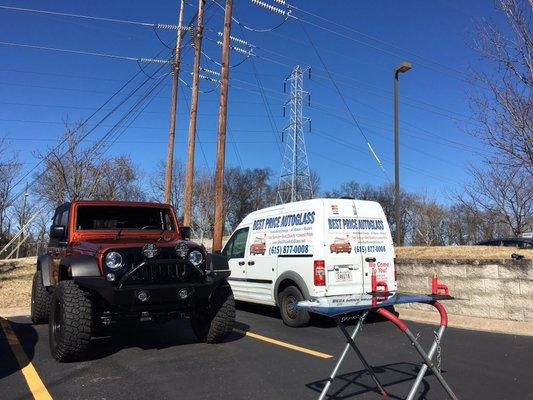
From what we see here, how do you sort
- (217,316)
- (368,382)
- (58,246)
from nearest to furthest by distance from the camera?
(368,382), (217,316), (58,246)

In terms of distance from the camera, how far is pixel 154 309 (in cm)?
677

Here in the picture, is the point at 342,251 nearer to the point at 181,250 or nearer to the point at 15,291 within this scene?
the point at 181,250

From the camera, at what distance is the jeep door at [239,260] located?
11336 millimetres

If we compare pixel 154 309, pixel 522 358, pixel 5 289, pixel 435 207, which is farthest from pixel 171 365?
pixel 435 207

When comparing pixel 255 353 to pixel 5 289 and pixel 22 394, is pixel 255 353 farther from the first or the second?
pixel 5 289

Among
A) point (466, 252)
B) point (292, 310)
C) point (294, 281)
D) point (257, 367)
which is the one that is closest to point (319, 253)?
point (294, 281)

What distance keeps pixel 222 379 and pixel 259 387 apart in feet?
1.74

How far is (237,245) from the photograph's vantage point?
38.7ft

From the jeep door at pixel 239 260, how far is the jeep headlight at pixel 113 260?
184 inches

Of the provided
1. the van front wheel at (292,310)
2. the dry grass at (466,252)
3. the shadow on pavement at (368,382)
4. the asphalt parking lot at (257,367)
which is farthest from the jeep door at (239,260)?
the shadow on pavement at (368,382)

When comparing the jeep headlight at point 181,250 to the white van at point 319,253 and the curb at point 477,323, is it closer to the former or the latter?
the white van at point 319,253

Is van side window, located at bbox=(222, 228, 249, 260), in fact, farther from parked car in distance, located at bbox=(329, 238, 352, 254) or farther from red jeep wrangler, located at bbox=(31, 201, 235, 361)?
red jeep wrangler, located at bbox=(31, 201, 235, 361)

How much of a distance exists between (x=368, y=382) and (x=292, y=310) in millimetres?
4027

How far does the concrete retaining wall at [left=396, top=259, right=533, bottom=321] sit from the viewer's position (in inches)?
376
